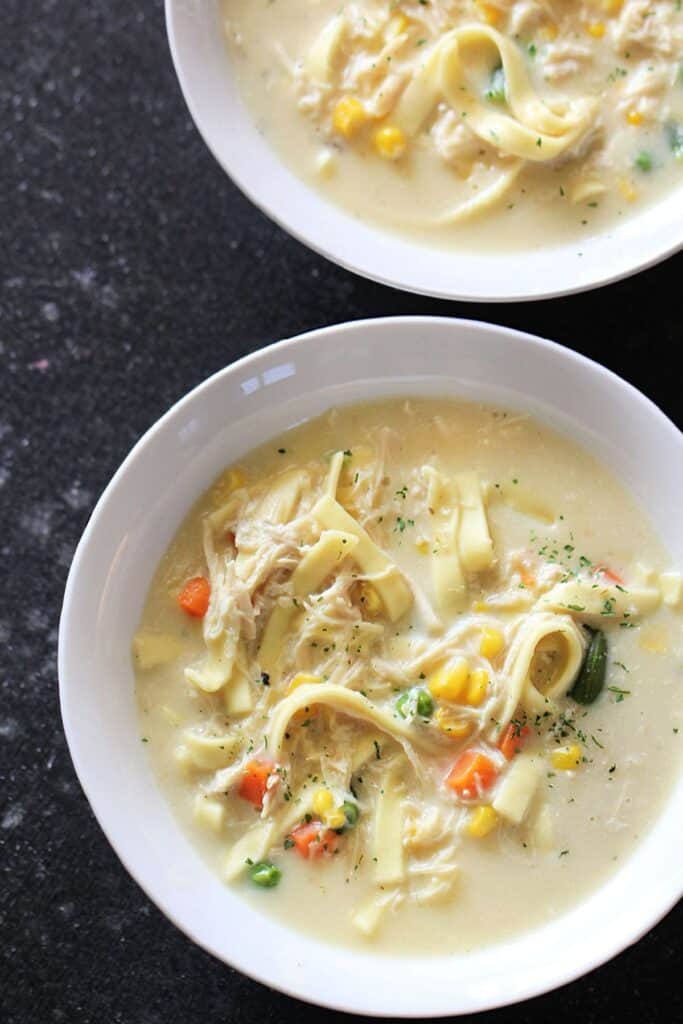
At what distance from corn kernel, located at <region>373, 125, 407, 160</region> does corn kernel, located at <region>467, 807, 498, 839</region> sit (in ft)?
5.98

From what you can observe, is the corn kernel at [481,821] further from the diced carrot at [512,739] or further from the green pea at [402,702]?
the green pea at [402,702]

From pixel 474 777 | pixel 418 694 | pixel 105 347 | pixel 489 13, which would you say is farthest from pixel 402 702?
pixel 489 13

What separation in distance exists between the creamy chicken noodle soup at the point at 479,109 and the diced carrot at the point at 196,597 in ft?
3.72

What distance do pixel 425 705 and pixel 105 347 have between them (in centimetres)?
147

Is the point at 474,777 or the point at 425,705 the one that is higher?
the point at 425,705

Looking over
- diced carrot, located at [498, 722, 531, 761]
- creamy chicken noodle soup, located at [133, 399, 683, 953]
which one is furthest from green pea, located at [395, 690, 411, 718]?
diced carrot, located at [498, 722, 531, 761]

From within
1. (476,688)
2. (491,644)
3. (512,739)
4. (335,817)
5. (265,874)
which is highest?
(491,644)

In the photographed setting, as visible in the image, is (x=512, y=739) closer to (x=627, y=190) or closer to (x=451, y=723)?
(x=451, y=723)

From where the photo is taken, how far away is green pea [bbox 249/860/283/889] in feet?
11.6

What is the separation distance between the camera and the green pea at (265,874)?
354 cm

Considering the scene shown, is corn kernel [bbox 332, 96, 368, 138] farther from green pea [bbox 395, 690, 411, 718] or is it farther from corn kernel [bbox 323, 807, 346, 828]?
corn kernel [bbox 323, 807, 346, 828]

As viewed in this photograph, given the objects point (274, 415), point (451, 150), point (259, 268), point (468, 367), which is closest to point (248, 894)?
point (274, 415)

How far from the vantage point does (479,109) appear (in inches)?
150

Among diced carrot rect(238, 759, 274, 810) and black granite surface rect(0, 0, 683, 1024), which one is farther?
black granite surface rect(0, 0, 683, 1024)
